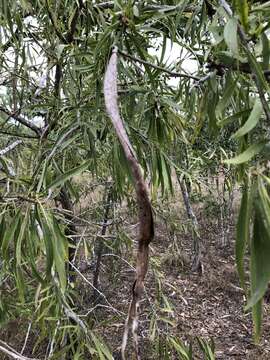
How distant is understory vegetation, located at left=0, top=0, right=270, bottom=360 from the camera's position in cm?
37

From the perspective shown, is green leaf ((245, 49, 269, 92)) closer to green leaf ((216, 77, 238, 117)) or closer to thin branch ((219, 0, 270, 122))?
thin branch ((219, 0, 270, 122))

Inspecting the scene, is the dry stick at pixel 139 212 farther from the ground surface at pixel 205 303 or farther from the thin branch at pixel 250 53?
the ground surface at pixel 205 303

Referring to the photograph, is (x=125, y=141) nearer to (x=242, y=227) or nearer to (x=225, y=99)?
(x=242, y=227)

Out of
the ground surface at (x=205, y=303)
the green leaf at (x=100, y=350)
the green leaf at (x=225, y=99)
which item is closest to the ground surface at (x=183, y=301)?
the ground surface at (x=205, y=303)

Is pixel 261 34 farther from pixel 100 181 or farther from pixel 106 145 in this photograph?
pixel 100 181

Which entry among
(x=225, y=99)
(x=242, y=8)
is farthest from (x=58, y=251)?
(x=242, y=8)

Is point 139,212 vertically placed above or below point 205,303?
above

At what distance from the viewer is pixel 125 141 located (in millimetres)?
337

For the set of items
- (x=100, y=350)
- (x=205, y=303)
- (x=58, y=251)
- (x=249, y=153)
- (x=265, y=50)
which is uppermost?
(x=265, y=50)

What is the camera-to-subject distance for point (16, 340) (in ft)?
8.03

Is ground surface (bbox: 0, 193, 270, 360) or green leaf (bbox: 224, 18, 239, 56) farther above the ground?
green leaf (bbox: 224, 18, 239, 56)

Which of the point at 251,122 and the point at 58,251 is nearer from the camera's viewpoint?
the point at 251,122

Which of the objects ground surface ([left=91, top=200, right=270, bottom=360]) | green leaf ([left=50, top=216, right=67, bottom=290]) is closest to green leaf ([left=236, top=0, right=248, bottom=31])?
green leaf ([left=50, top=216, right=67, bottom=290])

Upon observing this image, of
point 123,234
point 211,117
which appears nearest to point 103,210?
point 123,234
